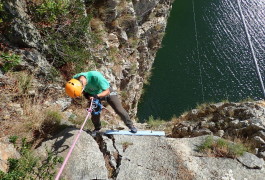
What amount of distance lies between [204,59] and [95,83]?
62.2 feet

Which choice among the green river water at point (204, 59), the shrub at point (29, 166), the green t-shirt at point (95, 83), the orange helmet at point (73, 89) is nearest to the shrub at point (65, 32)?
the green t-shirt at point (95, 83)

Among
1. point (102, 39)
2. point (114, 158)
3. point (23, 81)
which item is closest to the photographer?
point (114, 158)

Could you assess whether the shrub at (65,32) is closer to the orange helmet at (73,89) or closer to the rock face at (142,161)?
the rock face at (142,161)

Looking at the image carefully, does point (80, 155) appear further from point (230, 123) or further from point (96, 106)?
point (230, 123)

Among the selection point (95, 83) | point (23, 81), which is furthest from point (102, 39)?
point (95, 83)

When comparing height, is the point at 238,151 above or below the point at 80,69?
below

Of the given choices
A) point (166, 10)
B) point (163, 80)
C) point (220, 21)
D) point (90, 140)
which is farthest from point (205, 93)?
point (90, 140)

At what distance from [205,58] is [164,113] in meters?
6.98

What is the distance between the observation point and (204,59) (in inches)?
905

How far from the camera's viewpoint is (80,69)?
26.7ft

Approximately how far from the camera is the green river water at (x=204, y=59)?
2012cm

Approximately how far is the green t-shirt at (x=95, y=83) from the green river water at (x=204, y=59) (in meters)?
13.5

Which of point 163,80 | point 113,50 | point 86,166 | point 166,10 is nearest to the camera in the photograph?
point 86,166

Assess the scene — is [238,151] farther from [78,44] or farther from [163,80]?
[163,80]
